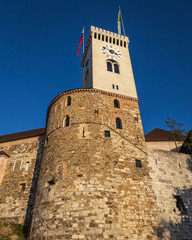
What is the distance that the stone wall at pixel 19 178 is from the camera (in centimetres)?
1848

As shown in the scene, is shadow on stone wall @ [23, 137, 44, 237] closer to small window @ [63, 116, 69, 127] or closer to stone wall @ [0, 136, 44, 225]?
stone wall @ [0, 136, 44, 225]

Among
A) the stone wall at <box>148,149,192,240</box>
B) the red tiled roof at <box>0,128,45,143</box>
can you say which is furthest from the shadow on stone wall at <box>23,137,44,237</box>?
the stone wall at <box>148,149,192,240</box>

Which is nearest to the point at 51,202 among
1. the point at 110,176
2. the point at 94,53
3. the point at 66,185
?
the point at 66,185

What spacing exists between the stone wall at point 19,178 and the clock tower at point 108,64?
911 cm

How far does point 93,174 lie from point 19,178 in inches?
375

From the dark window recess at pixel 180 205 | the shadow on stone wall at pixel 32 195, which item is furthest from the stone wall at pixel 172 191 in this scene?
the shadow on stone wall at pixel 32 195

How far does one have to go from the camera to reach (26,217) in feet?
58.9

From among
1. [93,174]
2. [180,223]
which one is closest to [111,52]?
[93,174]

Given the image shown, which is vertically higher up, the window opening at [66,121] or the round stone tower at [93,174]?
the window opening at [66,121]

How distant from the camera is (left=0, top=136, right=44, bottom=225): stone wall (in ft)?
60.6

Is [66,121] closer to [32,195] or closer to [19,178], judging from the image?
[32,195]

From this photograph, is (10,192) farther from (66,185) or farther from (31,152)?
(66,185)

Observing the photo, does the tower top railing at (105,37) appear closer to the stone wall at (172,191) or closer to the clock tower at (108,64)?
the clock tower at (108,64)

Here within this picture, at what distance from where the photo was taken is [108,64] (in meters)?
25.3
